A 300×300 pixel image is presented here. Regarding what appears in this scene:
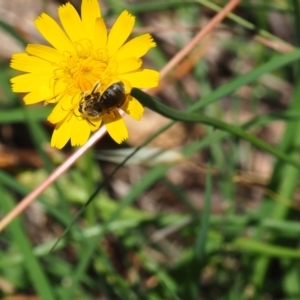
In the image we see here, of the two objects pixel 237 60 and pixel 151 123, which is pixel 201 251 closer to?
pixel 151 123

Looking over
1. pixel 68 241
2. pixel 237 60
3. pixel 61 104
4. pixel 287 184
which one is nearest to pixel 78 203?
pixel 68 241

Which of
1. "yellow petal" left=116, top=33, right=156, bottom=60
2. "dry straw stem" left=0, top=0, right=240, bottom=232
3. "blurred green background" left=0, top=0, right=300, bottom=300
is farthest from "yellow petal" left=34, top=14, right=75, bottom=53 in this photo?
"blurred green background" left=0, top=0, right=300, bottom=300

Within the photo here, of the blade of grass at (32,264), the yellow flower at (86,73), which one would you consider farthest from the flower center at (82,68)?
the blade of grass at (32,264)

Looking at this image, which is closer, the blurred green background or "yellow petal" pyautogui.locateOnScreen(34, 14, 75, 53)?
"yellow petal" pyautogui.locateOnScreen(34, 14, 75, 53)

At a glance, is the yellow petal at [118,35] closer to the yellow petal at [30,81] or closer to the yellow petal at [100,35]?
the yellow petal at [100,35]

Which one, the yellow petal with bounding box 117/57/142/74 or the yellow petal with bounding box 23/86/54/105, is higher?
the yellow petal with bounding box 23/86/54/105

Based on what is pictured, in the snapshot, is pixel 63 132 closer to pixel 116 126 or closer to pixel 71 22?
pixel 116 126

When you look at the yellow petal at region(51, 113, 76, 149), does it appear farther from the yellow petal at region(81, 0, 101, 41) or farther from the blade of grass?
the blade of grass

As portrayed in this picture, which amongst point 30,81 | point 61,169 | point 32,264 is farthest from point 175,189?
point 30,81

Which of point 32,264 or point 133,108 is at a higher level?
point 133,108
